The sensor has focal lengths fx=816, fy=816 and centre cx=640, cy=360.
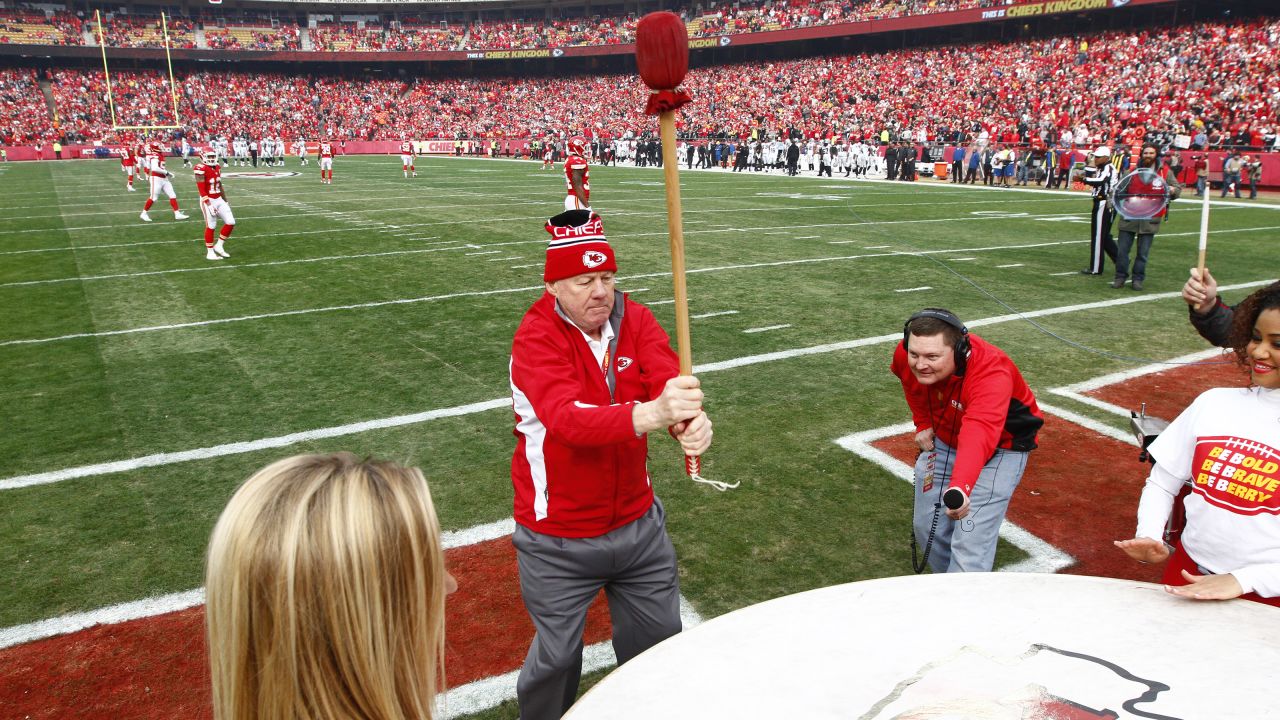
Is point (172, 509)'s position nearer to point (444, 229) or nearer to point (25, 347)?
point (25, 347)

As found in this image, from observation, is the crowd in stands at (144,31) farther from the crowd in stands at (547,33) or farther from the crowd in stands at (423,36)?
the crowd in stands at (547,33)

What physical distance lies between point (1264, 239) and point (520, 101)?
2288 inches

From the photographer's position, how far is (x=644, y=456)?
10.3ft

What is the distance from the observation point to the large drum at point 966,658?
1.89 m

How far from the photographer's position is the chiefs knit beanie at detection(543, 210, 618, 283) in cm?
286

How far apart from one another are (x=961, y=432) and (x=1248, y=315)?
1.13 metres

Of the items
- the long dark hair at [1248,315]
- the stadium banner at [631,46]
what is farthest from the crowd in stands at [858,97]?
the long dark hair at [1248,315]

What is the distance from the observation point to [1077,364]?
8.23 meters

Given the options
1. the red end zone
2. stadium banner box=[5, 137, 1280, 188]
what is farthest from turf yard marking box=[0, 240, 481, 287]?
stadium banner box=[5, 137, 1280, 188]

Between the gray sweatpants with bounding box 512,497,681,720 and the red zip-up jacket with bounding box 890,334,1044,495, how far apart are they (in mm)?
1314

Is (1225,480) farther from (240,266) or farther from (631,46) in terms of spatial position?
(631,46)

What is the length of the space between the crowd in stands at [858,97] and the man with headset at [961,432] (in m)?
29.3

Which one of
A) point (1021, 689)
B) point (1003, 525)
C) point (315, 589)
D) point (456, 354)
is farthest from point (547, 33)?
point (315, 589)

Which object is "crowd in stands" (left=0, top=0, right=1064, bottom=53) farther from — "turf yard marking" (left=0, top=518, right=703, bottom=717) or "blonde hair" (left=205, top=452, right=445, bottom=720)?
"blonde hair" (left=205, top=452, right=445, bottom=720)
